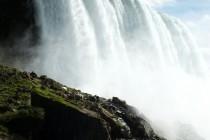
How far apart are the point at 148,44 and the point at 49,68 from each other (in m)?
28.8

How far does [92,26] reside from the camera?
62781 mm

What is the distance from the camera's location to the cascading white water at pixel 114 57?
58.1 meters

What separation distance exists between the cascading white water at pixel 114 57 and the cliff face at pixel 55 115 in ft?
36.5

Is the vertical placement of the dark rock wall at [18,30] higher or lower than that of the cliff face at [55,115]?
higher

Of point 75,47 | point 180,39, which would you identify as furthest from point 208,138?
point 180,39

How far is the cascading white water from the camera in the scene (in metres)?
58.1

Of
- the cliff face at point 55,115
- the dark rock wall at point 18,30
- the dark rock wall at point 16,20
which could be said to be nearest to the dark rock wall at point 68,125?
the cliff face at point 55,115

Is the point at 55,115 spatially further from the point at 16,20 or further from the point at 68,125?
the point at 16,20

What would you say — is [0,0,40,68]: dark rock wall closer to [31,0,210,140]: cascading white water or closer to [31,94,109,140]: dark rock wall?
A: [31,0,210,140]: cascading white water

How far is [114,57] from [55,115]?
33.5 meters

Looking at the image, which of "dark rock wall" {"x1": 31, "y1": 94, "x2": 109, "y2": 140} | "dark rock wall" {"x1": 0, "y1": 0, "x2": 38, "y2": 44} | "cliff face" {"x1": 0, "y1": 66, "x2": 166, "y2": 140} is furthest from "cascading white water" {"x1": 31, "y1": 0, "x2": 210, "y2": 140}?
"dark rock wall" {"x1": 31, "y1": 94, "x2": 109, "y2": 140}

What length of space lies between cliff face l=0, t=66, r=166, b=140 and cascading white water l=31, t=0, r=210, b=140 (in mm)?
11131

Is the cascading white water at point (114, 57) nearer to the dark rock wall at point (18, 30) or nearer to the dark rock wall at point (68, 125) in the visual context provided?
the dark rock wall at point (18, 30)

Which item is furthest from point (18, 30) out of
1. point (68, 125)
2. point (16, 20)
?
point (68, 125)
